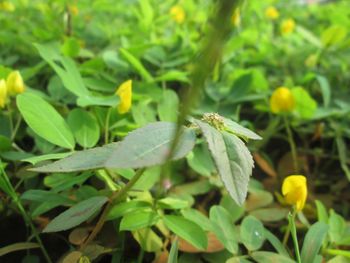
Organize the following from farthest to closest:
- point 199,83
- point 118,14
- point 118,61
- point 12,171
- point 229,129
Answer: point 118,14
point 118,61
point 12,171
point 229,129
point 199,83

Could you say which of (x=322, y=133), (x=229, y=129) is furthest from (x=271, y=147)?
(x=229, y=129)

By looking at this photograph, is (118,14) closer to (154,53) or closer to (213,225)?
(154,53)

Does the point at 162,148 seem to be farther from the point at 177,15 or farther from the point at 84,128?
the point at 177,15

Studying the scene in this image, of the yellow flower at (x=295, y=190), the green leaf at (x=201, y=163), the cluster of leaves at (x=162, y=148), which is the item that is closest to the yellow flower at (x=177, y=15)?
the cluster of leaves at (x=162, y=148)

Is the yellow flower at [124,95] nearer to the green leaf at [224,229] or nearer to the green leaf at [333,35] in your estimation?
the green leaf at [224,229]

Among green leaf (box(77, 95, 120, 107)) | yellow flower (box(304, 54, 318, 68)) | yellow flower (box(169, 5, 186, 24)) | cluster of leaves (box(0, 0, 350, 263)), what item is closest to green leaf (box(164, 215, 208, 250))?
cluster of leaves (box(0, 0, 350, 263))
